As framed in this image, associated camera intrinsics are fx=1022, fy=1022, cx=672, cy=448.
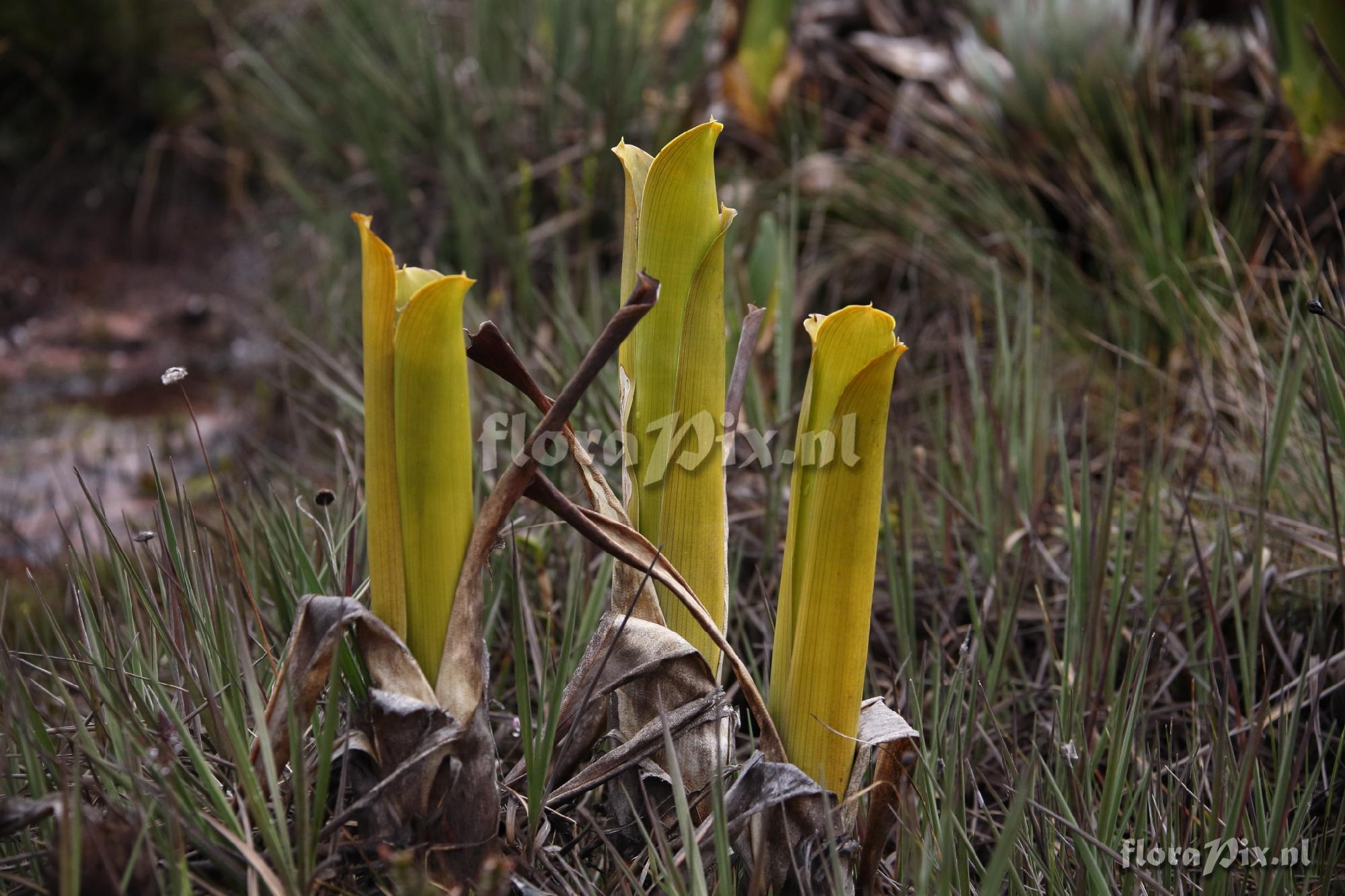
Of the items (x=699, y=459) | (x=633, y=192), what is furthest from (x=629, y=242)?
(x=699, y=459)

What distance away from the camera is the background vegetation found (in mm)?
693

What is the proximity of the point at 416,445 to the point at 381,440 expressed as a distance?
3 cm

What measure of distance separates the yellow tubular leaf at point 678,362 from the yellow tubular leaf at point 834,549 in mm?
56

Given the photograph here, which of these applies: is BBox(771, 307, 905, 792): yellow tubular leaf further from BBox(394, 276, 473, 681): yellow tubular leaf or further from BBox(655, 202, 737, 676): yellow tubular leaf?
BBox(394, 276, 473, 681): yellow tubular leaf

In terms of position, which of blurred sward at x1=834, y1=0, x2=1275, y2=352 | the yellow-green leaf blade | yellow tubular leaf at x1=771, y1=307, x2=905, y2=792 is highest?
blurred sward at x1=834, y1=0, x2=1275, y2=352

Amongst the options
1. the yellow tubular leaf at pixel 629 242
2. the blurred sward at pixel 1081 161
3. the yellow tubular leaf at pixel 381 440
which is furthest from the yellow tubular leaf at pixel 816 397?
the blurred sward at pixel 1081 161

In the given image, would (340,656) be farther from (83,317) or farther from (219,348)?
(83,317)

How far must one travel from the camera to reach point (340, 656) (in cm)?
68

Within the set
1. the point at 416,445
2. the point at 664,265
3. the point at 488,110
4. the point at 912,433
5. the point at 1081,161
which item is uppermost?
the point at 488,110

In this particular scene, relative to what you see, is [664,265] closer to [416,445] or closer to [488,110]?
[416,445]

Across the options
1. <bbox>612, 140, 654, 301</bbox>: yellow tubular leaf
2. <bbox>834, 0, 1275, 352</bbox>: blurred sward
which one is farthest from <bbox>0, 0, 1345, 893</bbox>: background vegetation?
<bbox>612, 140, 654, 301</bbox>: yellow tubular leaf

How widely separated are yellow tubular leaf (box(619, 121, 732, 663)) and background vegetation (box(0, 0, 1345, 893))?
10cm

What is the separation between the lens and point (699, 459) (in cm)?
66

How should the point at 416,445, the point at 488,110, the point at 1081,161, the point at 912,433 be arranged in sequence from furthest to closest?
the point at 488,110 → the point at 1081,161 → the point at 912,433 → the point at 416,445
